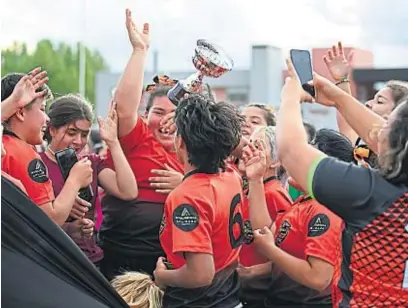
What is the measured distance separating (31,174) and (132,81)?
723mm

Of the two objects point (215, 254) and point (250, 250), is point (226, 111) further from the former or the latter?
point (250, 250)

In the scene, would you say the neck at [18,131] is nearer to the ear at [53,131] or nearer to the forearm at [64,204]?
the forearm at [64,204]

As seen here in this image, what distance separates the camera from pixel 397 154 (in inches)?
93.0

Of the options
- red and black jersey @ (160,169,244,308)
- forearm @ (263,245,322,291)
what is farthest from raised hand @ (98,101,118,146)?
forearm @ (263,245,322,291)

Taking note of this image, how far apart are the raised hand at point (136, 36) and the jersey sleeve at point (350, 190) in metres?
1.45

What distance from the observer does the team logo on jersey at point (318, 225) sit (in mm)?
3141

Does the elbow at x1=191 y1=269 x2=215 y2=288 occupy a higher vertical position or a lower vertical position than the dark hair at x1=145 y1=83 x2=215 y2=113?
lower

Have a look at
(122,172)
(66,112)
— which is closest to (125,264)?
(122,172)

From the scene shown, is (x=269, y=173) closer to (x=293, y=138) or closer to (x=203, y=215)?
(x=203, y=215)

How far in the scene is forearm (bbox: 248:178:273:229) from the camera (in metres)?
3.41

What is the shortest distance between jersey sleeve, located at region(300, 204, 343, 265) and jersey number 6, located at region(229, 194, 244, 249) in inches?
11.0

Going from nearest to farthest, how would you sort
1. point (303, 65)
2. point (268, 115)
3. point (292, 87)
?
point (292, 87) → point (303, 65) → point (268, 115)

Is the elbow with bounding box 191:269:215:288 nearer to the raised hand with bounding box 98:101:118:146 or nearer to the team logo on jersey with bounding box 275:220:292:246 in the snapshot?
the team logo on jersey with bounding box 275:220:292:246

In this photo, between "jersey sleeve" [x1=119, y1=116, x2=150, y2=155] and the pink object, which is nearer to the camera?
"jersey sleeve" [x1=119, y1=116, x2=150, y2=155]
